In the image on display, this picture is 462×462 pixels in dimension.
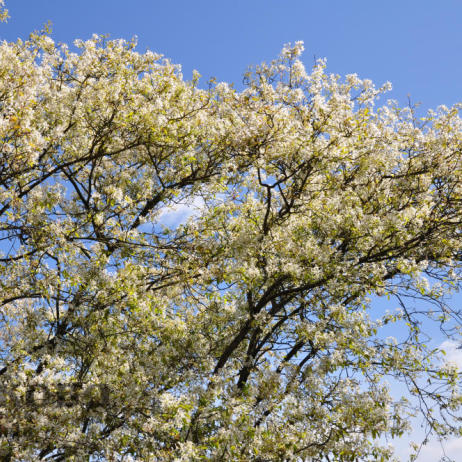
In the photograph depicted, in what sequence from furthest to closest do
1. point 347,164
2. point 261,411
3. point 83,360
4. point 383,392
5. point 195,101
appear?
point 195,101 < point 347,164 < point 83,360 < point 383,392 < point 261,411

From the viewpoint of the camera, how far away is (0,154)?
10.5 meters

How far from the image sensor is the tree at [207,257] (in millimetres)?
9727

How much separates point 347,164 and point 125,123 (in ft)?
18.7

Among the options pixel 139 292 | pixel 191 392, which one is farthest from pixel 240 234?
pixel 191 392

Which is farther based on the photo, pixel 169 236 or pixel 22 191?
pixel 169 236

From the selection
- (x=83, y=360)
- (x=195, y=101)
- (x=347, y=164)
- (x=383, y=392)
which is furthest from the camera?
(x=195, y=101)

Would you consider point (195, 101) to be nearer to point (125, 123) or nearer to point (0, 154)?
point (125, 123)

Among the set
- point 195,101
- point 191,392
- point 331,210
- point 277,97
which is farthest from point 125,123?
point 191,392

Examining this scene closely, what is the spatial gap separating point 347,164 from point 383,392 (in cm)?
545

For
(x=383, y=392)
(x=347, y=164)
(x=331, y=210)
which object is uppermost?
(x=347, y=164)

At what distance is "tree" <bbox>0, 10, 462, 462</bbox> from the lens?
9727mm

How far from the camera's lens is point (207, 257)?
1158 centimetres

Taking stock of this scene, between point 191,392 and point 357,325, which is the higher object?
point 357,325

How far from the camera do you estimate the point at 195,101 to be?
13.8m
